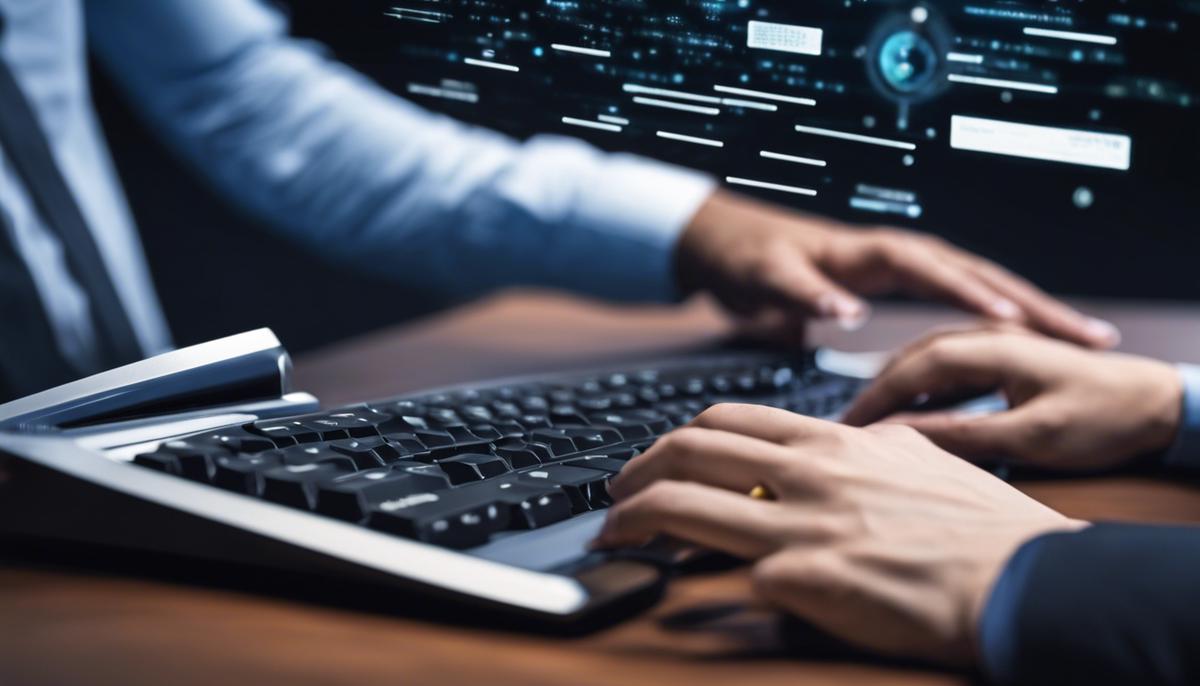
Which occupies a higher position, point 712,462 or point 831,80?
point 831,80

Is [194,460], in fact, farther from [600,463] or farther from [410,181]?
[410,181]

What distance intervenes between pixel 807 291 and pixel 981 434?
1.14 feet

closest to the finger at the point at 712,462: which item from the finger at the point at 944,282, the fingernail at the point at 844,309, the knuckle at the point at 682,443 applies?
the knuckle at the point at 682,443

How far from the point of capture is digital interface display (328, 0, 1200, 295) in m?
0.65

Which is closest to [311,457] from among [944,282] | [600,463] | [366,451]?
[366,451]

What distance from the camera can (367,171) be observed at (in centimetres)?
122

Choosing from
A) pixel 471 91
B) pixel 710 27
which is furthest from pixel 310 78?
pixel 710 27

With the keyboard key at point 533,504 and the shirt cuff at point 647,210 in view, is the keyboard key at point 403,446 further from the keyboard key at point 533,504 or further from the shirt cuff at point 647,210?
the shirt cuff at point 647,210

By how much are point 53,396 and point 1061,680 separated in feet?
1.52

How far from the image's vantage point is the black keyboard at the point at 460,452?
445mm

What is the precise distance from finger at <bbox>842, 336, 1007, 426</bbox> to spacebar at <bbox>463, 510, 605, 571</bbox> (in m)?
0.31

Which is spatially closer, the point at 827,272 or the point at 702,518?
the point at 702,518

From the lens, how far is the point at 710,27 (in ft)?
2.14

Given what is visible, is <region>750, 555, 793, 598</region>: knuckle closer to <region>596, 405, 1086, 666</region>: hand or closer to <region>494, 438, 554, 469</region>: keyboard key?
<region>596, 405, 1086, 666</region>: hand
